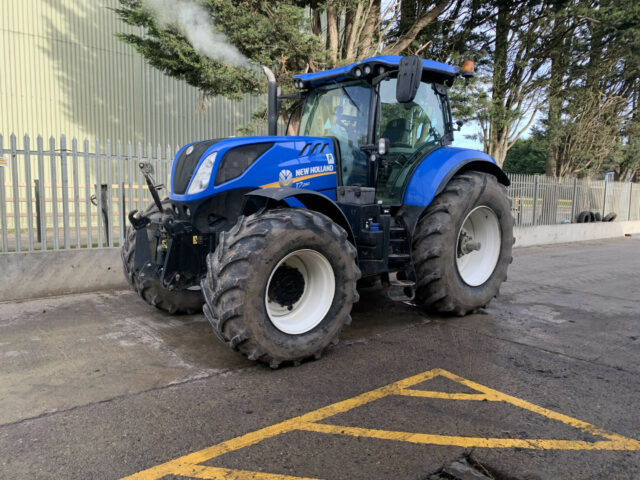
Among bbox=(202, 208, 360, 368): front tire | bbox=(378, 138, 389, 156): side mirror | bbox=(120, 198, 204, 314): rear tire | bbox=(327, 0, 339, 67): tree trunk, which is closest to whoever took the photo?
bbox=(202, 208, 360, 368): front tire

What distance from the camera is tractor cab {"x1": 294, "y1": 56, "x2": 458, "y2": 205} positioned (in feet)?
15.5

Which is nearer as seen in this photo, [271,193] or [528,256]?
[271,193]

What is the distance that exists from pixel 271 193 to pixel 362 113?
155 centimetres

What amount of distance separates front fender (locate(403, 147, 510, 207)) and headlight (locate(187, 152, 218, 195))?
199cm

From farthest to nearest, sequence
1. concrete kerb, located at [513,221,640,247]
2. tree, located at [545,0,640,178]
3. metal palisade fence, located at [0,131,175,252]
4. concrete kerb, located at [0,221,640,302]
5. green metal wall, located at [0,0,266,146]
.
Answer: green metal wall, located at [0,0,266,146]
concrete kerb, located at [513,221,640,247]
tree, located at [545,0,640,178]
metal palisade fence, located at [0,131,175,252]
concrete kerb, located at [0,221,640,302]

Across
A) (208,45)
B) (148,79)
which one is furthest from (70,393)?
(148,79)

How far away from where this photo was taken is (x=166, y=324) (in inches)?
197

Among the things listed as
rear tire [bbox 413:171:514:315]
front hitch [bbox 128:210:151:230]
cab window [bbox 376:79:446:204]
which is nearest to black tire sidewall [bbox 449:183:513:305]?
rear tire [bbox 413:171:514:315]

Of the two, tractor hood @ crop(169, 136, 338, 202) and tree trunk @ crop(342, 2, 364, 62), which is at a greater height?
tree trunk @ crop(342, 2, 364, 62)

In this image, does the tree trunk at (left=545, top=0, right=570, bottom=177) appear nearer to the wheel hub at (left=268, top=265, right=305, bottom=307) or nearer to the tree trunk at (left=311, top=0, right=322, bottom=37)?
the tree trunk at (left=311, top=0, right=322, bottom=37)

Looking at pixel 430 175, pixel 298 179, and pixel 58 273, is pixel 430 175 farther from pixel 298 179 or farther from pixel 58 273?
pixel 58 273

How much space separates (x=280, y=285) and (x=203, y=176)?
1.12 metres

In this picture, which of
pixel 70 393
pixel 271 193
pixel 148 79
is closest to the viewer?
pixel 70 393

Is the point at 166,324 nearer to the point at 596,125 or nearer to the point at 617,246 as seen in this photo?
the point at 617,246
